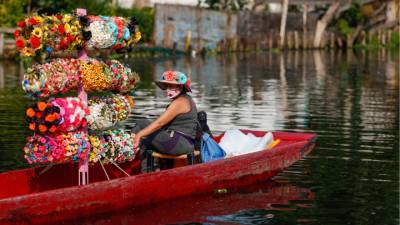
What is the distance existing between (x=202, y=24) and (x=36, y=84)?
4420cm

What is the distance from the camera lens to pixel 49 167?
44.6 feet

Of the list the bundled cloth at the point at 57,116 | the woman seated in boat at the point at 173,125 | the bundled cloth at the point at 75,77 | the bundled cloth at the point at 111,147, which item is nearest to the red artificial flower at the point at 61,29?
the bundled cloth at the point at 75,77

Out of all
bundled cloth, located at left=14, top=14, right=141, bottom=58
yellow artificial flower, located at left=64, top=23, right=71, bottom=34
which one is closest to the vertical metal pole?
bundled cloth, located at left=14, top=14, right=141, bottom=58

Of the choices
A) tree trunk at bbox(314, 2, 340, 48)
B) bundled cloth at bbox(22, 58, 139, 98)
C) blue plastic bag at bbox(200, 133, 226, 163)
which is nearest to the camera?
bundled cloth at bbox(22, 58, 139, 98)

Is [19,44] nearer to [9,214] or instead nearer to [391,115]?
[9,214]

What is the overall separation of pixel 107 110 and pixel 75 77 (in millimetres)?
682

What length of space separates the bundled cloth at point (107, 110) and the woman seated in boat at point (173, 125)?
0.56m

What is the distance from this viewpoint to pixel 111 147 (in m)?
13.3

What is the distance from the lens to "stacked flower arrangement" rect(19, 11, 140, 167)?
40.4 feet

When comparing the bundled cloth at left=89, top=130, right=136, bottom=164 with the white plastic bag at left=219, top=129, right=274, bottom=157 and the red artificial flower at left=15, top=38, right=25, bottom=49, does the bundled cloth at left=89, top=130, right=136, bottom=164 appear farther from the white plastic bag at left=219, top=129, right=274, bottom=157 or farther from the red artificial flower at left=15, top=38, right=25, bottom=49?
the white plastic bag at left=219, top=129, right=274, bottom=157

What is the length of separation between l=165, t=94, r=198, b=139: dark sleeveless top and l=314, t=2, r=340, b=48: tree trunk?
46.6 meters

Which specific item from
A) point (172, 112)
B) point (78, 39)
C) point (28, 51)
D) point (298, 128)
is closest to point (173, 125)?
point (172, 112)

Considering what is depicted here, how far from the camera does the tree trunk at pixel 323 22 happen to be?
199 ft

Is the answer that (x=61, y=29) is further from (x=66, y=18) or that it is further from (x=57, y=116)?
(x=57, y=116)
